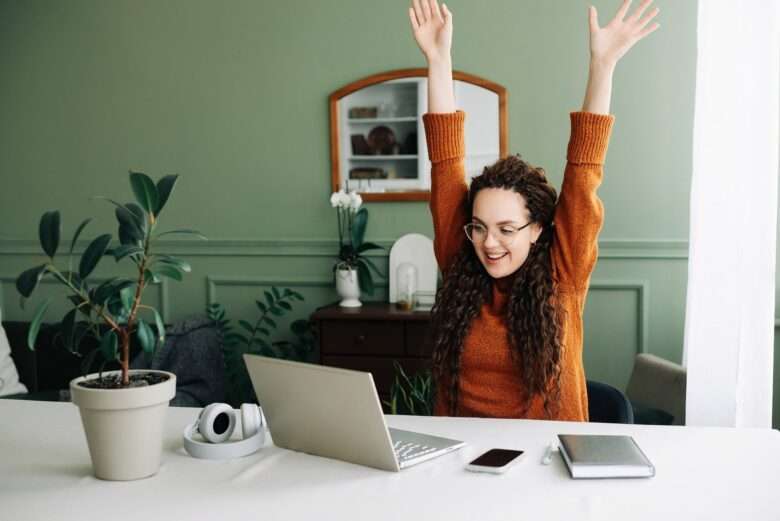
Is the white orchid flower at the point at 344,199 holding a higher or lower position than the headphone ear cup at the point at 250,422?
higher

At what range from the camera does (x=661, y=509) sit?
1.14 meters

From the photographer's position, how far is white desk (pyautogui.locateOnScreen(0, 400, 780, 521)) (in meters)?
1.15

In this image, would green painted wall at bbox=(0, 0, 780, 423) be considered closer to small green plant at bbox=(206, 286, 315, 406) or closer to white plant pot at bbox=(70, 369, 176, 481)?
small green plant at bbox=(206, 286, 315, 406)

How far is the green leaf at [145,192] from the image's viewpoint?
51.1 inches

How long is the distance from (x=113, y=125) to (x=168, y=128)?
0.31 m

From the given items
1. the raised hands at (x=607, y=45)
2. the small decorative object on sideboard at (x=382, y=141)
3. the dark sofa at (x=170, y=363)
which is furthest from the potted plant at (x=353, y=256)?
the raised hands at (x=607, y=45)

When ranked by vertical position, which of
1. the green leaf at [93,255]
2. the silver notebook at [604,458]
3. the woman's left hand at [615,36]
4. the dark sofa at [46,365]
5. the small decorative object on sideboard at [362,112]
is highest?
the small decorative object on sideboard at [362,112]

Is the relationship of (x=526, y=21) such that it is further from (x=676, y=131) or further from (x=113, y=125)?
(x=113, y=125)

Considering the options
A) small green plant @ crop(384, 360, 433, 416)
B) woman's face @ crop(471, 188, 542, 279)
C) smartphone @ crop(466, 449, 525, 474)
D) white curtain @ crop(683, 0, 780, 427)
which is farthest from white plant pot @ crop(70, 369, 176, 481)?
white curtain @ crop(683, 0, 780, 427)

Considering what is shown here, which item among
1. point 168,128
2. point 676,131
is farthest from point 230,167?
point 676,131

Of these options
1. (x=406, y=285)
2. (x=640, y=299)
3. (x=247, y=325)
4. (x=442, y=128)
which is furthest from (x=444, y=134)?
(x=247, y=325)

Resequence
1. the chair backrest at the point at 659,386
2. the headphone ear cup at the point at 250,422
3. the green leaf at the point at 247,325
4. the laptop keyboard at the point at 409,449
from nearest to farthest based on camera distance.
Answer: the laptop keyboard at the point at 409,449 → the headphone ear cup at the point at 250,422 → the chair backrest at the point at 659,386 → the green leaf at the point at 247,325

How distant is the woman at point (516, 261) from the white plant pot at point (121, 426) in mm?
738

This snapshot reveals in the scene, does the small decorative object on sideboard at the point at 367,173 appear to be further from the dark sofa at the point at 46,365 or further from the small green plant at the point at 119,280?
the small green plant at the point at 119,280
